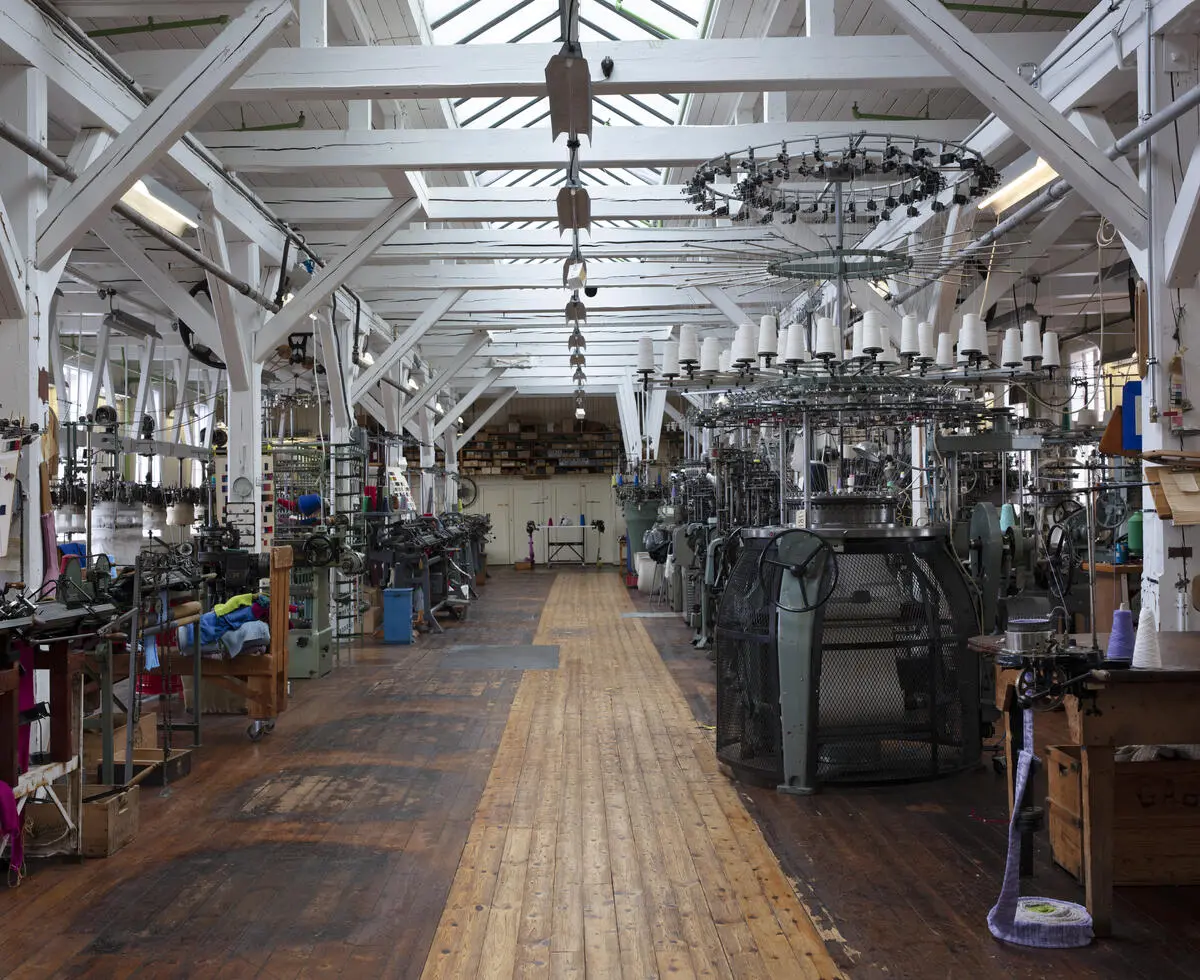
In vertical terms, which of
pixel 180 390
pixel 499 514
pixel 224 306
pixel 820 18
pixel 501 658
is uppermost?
pixel 820 18

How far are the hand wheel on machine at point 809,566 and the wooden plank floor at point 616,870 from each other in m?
0.99

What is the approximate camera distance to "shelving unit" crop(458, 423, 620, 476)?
26.2 meters

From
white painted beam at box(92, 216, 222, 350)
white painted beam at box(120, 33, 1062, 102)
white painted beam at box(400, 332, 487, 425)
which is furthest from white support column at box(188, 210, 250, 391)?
white painted beam at box(400, 332, 487, 425)

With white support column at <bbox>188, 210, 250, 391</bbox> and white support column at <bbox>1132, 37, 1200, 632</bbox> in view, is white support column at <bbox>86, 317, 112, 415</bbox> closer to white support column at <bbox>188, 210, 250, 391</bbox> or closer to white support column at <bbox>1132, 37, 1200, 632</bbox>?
white support column at <bbox>188, 210, 250, 391</bbox>

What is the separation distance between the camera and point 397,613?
1124cm

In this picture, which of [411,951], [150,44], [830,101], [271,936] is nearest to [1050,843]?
[411,951]

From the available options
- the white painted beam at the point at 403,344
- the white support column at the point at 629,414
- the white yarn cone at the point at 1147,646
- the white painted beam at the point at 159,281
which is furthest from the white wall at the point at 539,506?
the white yarn cone at the point at 1147,646

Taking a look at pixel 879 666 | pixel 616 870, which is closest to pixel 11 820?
pixel 616 870

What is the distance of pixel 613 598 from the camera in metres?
16.5

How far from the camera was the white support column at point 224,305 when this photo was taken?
7.88 m

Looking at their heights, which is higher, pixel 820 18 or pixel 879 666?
pixel 820 18

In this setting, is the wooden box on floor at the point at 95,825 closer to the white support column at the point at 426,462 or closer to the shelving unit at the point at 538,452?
the white support column at the point at 426,462

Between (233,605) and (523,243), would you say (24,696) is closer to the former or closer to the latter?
(233,605)

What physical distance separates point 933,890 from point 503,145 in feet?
18.3
